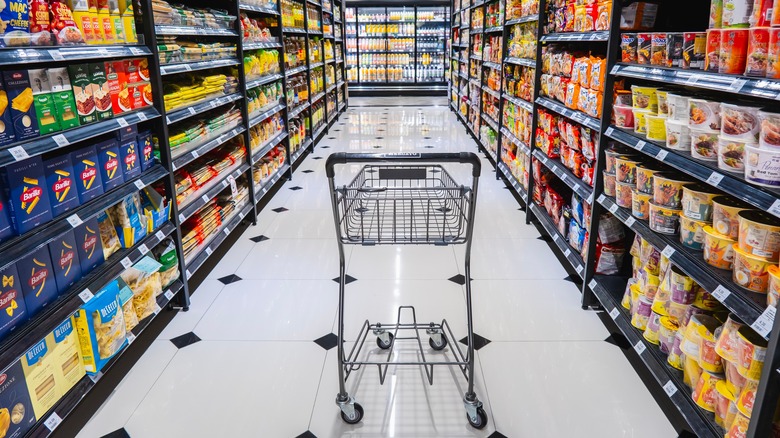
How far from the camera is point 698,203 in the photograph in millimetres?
2053

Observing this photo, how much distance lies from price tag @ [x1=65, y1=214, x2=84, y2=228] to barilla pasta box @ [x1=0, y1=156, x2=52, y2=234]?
75 millimetres

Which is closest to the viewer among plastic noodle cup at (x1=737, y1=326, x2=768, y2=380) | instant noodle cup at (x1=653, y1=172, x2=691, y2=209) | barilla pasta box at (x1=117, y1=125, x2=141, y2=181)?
plastic noodle cup at (x1=737, y1=326, x2=768, y2=380)

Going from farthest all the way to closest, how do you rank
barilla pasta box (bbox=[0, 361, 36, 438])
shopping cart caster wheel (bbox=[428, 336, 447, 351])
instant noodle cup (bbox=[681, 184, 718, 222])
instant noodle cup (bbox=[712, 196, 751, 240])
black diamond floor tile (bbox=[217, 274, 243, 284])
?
black diamond floor tile (bbox=[217, 274, 243, 284]) → shopping cart caster wheel (bbox=[428, 336, 447, 351]) → instant noodle cup (bbox=[681, 184, 718, 222]) → instant noodle cup (bbox=[712, 196, 751, 240]) → barilla pasta box (bbox=[0, 361, 36, 438])

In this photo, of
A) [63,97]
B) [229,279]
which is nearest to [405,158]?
[63,97]

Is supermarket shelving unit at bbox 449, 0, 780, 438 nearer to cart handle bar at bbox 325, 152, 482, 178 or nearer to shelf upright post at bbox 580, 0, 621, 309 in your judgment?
shelf upright post at bbox 580, 0, 621, 309

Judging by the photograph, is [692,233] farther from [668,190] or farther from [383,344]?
[383,344]

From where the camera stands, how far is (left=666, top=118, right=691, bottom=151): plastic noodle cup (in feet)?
6.95

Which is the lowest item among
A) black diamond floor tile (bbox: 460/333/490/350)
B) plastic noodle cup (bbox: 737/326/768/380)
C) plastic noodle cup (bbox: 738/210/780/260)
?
black diamond floor tile (bbox: 460/333/490/350)

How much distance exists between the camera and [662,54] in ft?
7.67

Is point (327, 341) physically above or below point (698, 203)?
below

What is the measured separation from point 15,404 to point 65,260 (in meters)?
0.57

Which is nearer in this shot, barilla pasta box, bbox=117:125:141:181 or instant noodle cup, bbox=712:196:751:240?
instant noodle cup, bbox=712:196:751:240

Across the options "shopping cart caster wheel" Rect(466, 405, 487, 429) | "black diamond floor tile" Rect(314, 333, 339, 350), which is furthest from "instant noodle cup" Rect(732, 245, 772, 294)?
"black diamond floor tile" Rect(314, 333, 339, 350)

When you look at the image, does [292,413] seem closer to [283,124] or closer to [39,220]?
[39,220]
